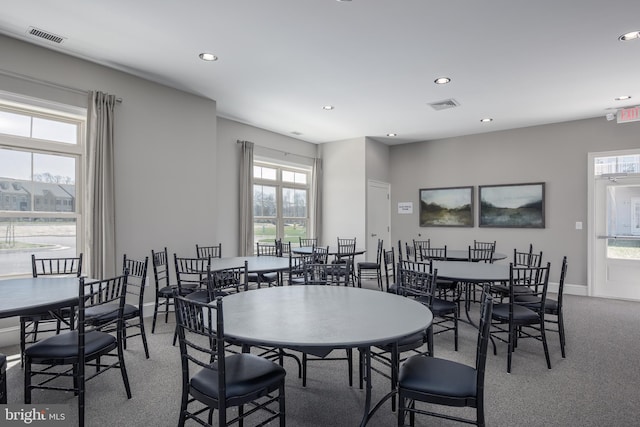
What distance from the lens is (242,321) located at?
1980 millimetres

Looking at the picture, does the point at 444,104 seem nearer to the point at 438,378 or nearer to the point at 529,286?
the point at 529,286

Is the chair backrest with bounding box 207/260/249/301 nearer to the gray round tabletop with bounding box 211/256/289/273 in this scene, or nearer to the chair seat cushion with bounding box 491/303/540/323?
the gray round tabletop with bounding box 211/256/289/273

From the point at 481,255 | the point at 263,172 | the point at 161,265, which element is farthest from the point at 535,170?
the point at 161,265

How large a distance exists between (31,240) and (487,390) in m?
4.82

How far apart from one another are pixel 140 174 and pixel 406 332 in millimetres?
4118

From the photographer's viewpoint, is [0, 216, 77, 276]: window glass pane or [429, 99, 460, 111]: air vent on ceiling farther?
[429, 99, 460, 111]: air vent on ceiling

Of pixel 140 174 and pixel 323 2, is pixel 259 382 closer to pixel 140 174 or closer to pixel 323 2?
pixel 323 2

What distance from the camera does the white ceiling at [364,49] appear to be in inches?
123

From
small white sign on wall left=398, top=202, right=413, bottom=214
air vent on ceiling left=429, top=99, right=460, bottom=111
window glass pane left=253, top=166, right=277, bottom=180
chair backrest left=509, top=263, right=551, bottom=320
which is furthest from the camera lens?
small white sign on wall left=398, top=202, right=413, bottom=214

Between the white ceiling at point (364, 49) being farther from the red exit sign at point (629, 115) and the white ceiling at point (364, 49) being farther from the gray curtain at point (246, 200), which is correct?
the gray curtain at point (246, 200)

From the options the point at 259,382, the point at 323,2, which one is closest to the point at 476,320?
the point at 259,382

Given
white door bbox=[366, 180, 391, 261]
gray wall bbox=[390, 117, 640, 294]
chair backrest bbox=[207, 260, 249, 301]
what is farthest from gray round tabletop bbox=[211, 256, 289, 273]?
gray wall bbox=[390, 117, 640, 294]

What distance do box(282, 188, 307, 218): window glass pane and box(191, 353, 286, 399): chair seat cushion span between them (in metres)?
5.68

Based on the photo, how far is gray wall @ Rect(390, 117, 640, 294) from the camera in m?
6.35
